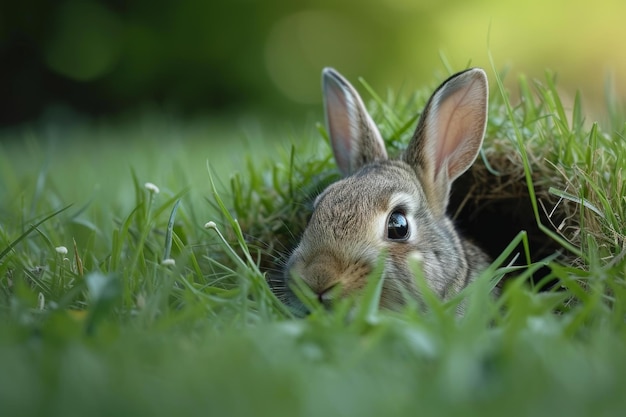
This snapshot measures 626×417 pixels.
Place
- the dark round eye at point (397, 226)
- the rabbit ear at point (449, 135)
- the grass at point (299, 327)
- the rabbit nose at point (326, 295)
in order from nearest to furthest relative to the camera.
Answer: the grass at point (299, 327), the rabbit nose at point (326, 295), the dark round eye at point (397, 226), the rabbit ear at point (449, 135)

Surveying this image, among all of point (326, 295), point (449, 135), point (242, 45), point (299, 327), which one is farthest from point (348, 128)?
point (242, 45)

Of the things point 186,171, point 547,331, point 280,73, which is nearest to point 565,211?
point 547,331

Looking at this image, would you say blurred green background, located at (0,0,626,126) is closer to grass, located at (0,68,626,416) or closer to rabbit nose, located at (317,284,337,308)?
grass, located at (0,68,626,416)

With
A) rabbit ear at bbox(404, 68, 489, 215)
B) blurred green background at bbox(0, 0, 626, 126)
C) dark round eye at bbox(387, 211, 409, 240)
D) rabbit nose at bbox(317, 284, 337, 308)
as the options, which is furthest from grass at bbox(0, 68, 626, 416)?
blurred green background at bbox(0, 0, 626, 126)

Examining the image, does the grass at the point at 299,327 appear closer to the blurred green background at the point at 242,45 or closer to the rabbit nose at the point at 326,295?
the rabbit nose at the point at 326,295

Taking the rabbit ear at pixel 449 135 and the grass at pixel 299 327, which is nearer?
the grass at pixel 299 327

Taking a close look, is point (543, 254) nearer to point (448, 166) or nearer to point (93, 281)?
point (448, 166)

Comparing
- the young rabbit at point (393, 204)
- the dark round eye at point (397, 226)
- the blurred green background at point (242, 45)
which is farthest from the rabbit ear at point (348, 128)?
the blurred green background at point (242, 45)

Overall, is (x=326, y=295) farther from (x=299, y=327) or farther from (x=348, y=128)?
(x=348, y=128)
